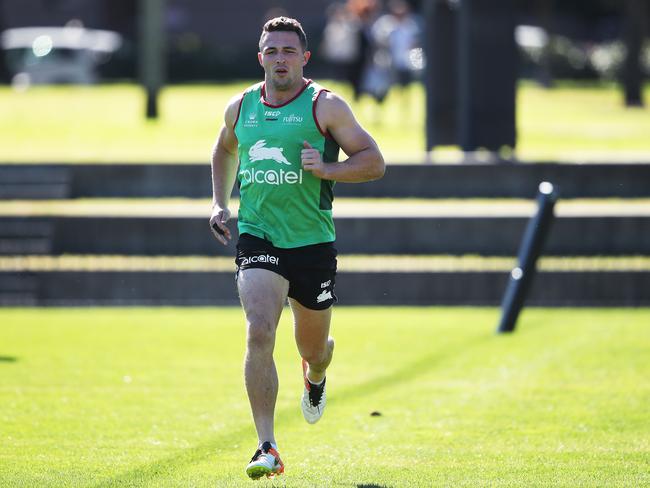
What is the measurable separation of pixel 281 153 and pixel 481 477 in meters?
1.78

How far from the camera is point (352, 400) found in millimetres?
9062

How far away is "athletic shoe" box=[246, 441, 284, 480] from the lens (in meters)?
6.32

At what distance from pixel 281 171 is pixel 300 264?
45cm

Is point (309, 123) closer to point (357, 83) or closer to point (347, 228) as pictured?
point (347, 228)

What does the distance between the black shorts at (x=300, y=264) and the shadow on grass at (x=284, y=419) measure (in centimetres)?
98

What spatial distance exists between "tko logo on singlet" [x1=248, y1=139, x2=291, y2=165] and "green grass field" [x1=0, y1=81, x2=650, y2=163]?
8738 mm

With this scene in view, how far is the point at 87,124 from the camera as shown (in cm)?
2484

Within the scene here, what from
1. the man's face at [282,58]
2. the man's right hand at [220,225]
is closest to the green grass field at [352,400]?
the man's right hand at [220,225]

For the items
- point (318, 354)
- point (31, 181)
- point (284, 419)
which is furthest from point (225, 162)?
point (31, 181)

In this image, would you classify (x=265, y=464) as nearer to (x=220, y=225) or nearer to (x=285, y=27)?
(x=220, y=225)

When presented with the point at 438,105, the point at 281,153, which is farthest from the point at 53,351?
the point at 438,105

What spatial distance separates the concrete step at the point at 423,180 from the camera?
15133 millimetres

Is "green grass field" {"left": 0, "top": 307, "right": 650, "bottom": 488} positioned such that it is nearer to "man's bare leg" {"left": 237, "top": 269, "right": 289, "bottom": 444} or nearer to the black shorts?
"man's bare leg" {"left": 237, "top": 269, "right": 289, "bottom": 444}

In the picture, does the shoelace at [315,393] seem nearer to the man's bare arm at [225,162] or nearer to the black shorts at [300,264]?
the black shorts at [300,264]
